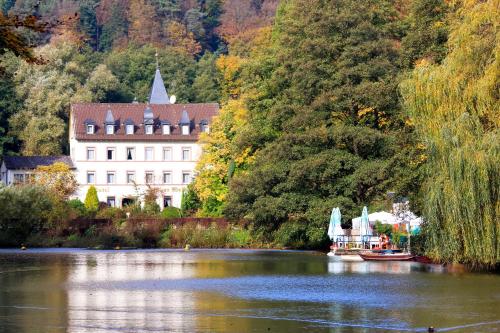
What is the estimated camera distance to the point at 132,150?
111938 mm

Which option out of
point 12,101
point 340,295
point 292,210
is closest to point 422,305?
point 340,295

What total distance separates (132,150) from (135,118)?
9.60 ft

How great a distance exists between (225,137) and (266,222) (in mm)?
25159

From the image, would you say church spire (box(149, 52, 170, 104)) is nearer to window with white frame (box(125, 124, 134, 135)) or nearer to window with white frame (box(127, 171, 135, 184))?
window with white frame (box(125, 124, 134, 135))

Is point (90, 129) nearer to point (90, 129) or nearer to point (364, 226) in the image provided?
point (90, 129)

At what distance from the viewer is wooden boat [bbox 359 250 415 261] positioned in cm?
5356

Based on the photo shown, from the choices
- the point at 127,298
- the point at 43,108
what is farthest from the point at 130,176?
the point at 127,298

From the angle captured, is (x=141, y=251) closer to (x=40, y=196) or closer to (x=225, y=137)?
(x=40, y=196)

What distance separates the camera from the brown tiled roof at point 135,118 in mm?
110688

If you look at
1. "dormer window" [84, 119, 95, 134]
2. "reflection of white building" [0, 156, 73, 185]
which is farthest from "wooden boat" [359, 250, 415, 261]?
"dormer window" [84, 119, 95, 134]

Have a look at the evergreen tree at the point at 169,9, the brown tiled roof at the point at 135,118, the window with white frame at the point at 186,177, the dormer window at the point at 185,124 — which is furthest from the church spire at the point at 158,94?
the evergreen tree at the point at 169,9

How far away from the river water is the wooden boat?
1.57 metres

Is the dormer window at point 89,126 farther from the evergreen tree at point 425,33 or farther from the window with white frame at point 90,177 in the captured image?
the evergreen tree at point 425,33

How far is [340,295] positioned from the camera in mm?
36781
